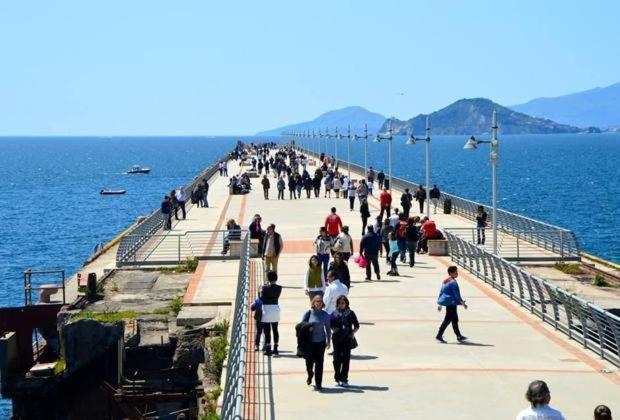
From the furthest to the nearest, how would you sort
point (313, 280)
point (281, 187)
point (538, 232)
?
point (281, 187), point (538, 232), point (313, 280)

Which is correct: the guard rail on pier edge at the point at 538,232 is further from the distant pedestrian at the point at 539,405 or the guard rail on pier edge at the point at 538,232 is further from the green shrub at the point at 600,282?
the distant pedestrian at the point at 539,405

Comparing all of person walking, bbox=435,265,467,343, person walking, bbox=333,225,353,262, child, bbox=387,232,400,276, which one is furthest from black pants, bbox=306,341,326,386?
child, bbox=387,232,400,276

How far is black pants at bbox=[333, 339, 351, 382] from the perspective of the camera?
1573 centimetres

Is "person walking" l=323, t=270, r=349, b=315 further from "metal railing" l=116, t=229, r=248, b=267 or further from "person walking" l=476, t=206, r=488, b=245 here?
"person walking" l=476, t=206, r=488, b=245

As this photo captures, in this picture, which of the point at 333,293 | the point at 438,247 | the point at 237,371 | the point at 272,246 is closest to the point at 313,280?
the point at 333,293

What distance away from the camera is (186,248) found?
34812 millimetres

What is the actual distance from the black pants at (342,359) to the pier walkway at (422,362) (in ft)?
0.62

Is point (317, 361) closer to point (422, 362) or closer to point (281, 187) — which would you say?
point (422, 362)

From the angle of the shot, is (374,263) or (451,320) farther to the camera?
(374,263)

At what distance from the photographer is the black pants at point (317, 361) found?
15.5 m

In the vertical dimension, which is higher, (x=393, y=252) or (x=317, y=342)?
(x=317, y=342)

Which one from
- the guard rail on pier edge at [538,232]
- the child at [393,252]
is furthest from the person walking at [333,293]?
the guard rail on pier edge at [538,232]

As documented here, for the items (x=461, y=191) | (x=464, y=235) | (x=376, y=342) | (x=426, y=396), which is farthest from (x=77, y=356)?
(x=461, y=191)

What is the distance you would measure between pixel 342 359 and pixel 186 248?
19423 millimetres
